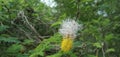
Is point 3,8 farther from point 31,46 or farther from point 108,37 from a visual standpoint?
point 108,37

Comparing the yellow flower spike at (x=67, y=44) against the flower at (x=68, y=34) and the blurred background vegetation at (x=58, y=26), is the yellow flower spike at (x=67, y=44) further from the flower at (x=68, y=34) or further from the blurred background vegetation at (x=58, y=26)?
the blurred background vegetation at (x=58, y=26)

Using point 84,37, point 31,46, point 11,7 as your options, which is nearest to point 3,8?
point 11,7

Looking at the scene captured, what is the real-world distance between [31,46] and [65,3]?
0.84 m

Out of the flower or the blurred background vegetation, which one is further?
the blurred background vegetation

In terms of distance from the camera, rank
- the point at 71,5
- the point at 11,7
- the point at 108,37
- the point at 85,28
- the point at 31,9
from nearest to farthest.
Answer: the point at 108,37 < the point at 85,28 < the point at 71,5 < the point at 11,7 < the point at 31,9

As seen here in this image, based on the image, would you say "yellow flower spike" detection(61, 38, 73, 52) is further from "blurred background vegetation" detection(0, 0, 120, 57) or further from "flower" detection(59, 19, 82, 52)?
"blurred background vegetation" detection(0, 0, 120, 57)

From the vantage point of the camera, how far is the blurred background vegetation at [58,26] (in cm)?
320

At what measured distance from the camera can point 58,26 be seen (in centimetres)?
330

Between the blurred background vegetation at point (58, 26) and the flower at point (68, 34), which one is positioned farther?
the blurred background vegetation at point (58, 26)

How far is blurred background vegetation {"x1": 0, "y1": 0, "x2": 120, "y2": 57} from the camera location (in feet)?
10.5

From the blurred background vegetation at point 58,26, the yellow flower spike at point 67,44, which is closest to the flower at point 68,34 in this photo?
the yellow flower spike at point 67,44

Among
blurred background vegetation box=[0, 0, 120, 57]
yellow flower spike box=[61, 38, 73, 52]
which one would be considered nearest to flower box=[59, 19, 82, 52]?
yellow flower spike box=[61, 38, 73, 52]

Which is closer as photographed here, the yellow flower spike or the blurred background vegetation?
the yellow flower spike

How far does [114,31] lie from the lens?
13.8 feet
